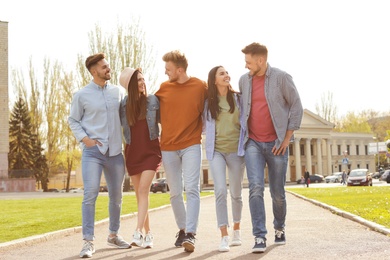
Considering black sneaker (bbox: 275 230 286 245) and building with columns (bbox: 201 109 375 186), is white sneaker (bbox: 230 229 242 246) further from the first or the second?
building with columns (bbox: 201 109 375 186)

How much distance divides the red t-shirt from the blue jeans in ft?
0.24

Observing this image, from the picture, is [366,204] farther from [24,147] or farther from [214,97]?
[24,147]

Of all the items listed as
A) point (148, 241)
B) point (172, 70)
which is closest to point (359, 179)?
point (148, 241)

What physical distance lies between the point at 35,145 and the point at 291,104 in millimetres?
58351

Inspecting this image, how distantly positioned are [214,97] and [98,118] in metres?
1.37

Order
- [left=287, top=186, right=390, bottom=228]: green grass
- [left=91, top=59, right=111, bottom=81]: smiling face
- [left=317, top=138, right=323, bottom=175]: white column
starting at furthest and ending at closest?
1. [left=317, top=138, right=323, bottom=175]: white column
2. [left=287, top=186, right=390, bottom=228]: green grass
3. [left=91, top=59, right=111, bottom=81]: smiling face

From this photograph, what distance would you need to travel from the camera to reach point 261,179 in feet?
24.5

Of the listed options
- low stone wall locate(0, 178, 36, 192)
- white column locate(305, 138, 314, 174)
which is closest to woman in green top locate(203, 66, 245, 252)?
low stone wall locate(0, 178, 36, 192)

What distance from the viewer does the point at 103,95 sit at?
7.74 m

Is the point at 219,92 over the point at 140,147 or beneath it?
over

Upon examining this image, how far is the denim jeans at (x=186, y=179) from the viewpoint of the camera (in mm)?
7480

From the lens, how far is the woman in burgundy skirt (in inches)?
303

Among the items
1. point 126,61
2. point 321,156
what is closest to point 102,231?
point 126,61

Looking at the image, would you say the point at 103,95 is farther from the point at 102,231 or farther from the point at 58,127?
the point at 58,127
